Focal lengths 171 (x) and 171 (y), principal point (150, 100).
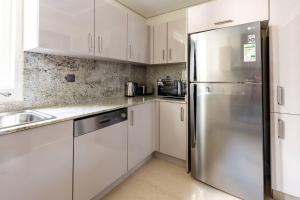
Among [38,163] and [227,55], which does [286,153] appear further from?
[38,163]

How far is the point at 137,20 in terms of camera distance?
8.32ft

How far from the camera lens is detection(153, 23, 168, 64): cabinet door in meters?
2.69

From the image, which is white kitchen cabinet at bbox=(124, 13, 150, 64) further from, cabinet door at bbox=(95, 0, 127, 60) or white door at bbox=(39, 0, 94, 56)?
white door at bbox=(39, 0, 94, 56)

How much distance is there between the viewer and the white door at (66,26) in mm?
1436

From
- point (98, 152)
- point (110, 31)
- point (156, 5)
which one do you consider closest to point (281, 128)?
point (98, 152)

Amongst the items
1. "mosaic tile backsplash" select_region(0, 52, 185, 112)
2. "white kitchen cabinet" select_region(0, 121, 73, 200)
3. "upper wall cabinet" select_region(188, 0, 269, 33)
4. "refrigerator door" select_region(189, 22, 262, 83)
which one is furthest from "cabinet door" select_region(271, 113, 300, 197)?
"white kitchen cabinet" select_region(0, 121, 73, 200)

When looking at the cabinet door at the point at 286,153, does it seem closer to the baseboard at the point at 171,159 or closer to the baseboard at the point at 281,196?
the baseboard at the point at 281,196

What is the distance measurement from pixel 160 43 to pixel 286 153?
2113mm

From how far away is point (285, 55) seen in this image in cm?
148

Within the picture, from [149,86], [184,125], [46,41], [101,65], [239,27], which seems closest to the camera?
[46,41]

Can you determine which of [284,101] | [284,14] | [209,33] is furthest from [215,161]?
[284,14]

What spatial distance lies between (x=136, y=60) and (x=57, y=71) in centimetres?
110

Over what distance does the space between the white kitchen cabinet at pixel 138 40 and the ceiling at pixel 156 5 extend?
170mm

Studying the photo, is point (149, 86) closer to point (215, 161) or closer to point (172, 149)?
point (172, 149)
